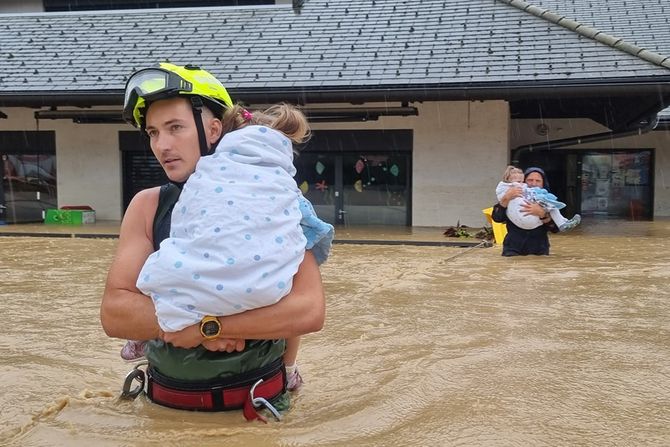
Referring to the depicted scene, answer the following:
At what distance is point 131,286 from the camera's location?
2.06 meters

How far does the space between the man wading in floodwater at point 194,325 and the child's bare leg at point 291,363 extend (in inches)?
3.9

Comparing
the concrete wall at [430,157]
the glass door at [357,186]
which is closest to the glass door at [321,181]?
the glass door at [357,186]

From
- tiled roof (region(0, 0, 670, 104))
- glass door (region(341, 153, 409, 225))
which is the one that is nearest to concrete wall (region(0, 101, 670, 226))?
glass door (region(341, 153, 409, 225))

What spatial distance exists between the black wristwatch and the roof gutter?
10.4 metres

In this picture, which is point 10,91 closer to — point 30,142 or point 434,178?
point 30,142

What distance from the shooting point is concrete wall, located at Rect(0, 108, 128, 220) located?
49.2 ft

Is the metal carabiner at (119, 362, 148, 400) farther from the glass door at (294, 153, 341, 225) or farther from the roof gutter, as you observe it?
the glass door at (294, 153, 341, 225)

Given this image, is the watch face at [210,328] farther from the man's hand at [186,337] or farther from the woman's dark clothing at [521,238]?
the woman's dark clothing at [521,238]

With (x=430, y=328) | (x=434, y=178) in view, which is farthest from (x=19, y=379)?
(x=434, y=178)

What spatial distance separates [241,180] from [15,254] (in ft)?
23.8

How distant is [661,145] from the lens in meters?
16.9

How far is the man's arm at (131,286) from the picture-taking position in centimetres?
200

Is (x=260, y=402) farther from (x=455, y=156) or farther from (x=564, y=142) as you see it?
(x=564, y=142)

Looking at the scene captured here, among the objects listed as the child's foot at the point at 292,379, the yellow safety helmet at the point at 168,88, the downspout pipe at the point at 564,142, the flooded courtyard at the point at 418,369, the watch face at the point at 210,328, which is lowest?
the flooded courtyard at the point at 418,369
